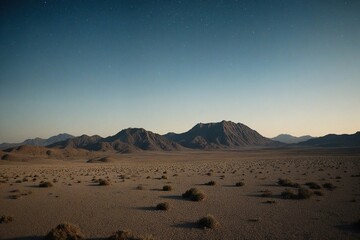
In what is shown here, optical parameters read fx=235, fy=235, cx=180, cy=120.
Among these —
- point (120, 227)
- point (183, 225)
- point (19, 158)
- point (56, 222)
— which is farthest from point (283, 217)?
point (19, 158)

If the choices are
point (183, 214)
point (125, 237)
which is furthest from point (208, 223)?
point (125, 237)

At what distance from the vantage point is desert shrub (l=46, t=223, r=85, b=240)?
895 centimetres

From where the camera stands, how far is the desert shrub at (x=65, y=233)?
8945mm

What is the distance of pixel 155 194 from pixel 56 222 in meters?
8.05

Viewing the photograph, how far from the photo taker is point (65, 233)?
9.09 metres

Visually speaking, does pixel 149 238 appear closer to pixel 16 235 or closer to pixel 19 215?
pixel 16 235

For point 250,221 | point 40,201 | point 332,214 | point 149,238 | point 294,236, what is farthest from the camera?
point 40,201

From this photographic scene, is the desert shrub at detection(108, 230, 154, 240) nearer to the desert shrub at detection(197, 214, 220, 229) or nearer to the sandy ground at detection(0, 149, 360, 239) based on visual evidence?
the sandy ground at detection(0, 149, 360, 239)

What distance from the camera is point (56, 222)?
37.9ft

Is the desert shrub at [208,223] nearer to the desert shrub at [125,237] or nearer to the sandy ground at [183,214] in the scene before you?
the sandy ground at [183,214]

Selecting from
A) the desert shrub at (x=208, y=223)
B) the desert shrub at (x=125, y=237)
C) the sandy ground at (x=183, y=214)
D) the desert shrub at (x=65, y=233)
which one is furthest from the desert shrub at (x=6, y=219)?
the desert shrub at (x=208, y=223)

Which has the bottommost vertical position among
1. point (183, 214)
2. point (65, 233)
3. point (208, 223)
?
point (183, 214)

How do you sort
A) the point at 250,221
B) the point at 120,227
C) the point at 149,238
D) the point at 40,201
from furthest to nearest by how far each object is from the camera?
1. the point at 40,201
2. the point at 250,221
3. the point at 120,227
4. the point at 149,238

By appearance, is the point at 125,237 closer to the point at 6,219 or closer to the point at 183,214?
the point at 183,214
